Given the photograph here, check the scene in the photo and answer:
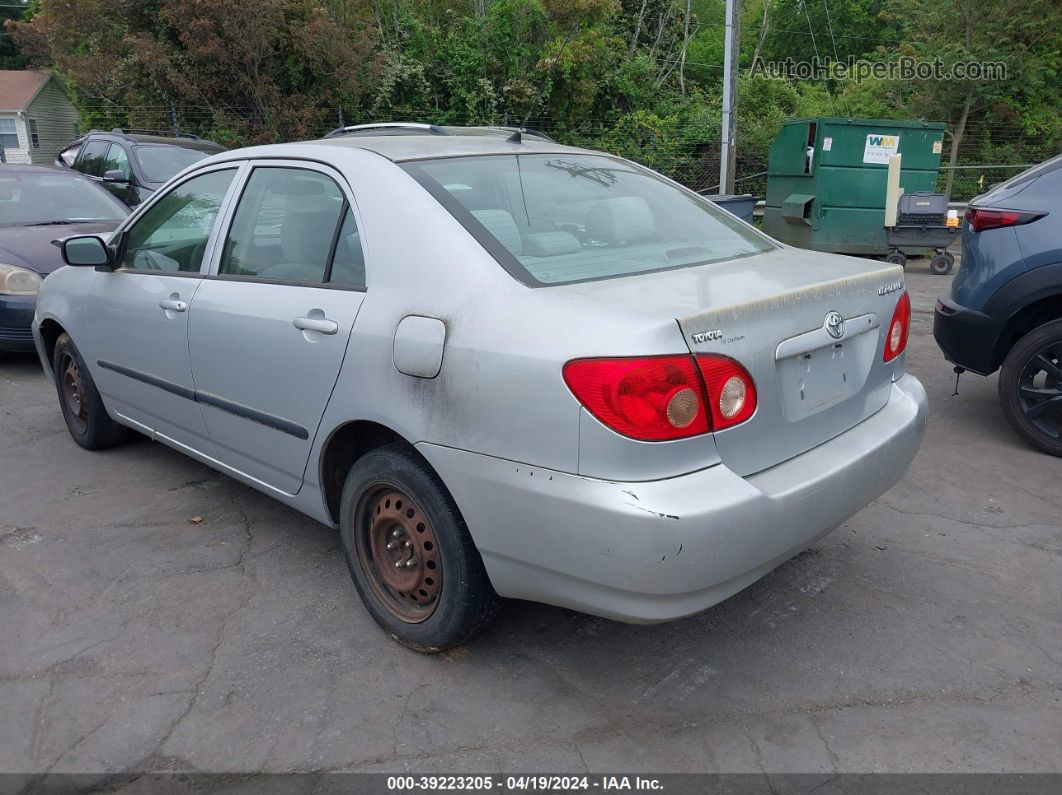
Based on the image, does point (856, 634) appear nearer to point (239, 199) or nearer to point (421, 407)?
point (421, 407)

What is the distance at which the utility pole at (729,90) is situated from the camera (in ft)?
46.6

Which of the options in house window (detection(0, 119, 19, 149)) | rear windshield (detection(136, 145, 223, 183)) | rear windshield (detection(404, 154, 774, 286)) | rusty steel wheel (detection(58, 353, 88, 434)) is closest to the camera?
rear windshield (detection(404, 154, 774, 286))

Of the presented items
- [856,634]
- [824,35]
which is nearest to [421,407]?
[856,634]

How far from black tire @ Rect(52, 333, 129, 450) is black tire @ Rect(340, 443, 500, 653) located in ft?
8.00

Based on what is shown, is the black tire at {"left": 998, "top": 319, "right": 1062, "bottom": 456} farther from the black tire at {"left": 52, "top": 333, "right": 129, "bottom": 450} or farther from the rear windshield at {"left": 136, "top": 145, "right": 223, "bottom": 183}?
the rear windshield at {"left": 136, "top": 145, "right": 223, "bottom": 183}

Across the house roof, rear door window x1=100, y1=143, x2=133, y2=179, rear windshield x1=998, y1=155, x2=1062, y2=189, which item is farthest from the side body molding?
the house roof

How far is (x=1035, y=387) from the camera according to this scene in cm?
481

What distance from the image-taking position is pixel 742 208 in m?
10.6

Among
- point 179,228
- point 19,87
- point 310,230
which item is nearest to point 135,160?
point 179,228

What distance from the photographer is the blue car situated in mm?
6762

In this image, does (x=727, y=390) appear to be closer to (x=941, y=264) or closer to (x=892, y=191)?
(x=892, y=191)

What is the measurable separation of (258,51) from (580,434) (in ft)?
57.9

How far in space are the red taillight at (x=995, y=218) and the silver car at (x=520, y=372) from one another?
2.10m

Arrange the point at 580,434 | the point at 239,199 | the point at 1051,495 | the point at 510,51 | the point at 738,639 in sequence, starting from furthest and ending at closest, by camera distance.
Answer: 1. the point at 510,51
2. the point at 1051,495
3. the point at 239,199
4. the point at 738,639
5. the point at 580,434
